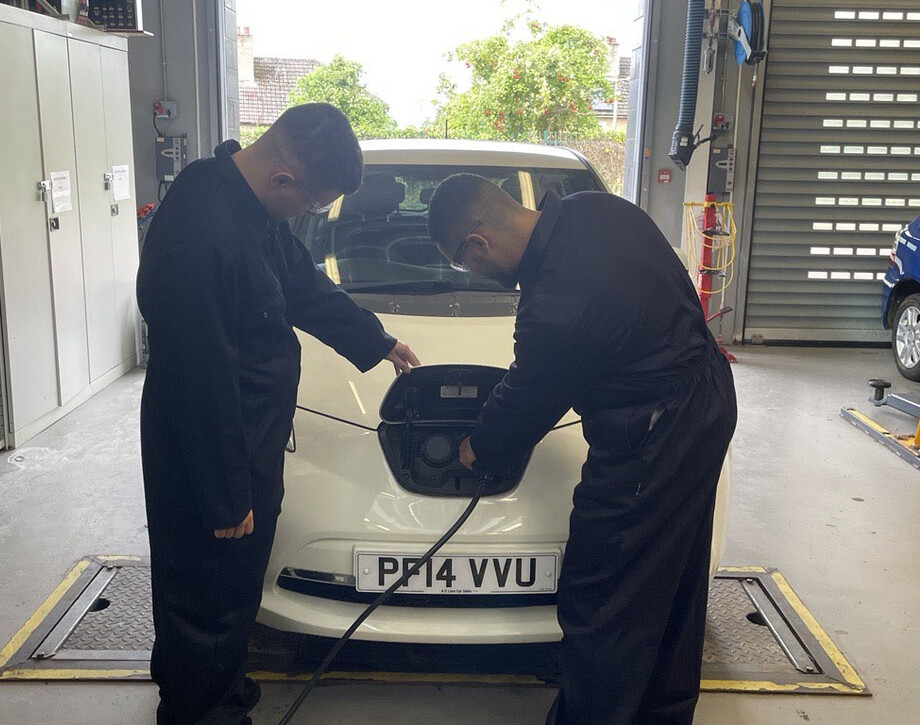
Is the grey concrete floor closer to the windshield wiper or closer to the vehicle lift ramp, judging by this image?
the vehicle lift ramp

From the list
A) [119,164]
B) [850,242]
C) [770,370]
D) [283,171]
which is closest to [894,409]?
[770,370]

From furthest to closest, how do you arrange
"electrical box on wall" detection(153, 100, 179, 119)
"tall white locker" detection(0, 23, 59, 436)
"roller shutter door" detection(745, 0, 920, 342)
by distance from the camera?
"electrical box on wall" detection(153, 100, 179, 119) < "roller shutter door" detection(745, 0, 920, 342) < "tall white locker" detection(0, 23, 59, 436)

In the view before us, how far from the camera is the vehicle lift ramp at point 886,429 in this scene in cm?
491

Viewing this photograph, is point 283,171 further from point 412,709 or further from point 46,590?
point 46,590

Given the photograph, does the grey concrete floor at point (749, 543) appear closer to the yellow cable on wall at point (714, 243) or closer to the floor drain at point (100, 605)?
the floor drain at point (100, 605)

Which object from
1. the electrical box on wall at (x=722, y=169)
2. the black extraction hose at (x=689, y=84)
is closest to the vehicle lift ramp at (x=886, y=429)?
the electrical box on wall at (x=722, y=169)

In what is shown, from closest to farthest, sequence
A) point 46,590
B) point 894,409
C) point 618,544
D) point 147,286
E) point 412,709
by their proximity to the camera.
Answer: point 147,286, point 618,544, point 412,709, point 46,590, point 894,409

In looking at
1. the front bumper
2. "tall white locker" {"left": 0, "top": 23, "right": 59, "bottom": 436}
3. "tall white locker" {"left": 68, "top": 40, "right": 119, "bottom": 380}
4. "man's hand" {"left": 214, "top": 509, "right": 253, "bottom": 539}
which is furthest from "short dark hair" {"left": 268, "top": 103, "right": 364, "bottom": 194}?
"tall white locker" {"left": 68, "top": 40, "right": 119, "bottom": 380}

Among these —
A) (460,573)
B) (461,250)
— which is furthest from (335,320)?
(460,573)

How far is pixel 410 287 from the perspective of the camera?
123 inches

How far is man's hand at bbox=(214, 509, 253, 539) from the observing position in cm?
202

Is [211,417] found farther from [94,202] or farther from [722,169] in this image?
[722,169]

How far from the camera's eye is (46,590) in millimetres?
3201

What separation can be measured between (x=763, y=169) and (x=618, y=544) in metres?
6.37
